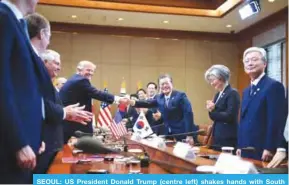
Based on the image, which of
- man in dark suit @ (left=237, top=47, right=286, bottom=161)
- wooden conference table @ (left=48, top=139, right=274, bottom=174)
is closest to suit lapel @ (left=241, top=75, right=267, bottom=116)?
man in dark suit @ (left=237, top=47, right=286, bottom=161)

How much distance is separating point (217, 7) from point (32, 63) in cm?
562

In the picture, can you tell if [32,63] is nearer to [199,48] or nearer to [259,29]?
[259,29]

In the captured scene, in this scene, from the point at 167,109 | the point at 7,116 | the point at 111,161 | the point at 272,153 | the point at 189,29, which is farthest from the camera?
the point at 189,29

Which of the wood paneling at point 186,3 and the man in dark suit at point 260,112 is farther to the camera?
the wood paneling at point 186,3

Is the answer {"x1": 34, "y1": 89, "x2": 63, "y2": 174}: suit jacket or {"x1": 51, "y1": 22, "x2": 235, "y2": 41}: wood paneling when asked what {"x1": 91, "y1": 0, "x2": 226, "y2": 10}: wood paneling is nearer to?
{"x1": 51, "y1": 22, "x2": 235, "y2": 41}: wood paneling

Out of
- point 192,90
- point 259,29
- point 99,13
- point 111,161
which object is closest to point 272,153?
point 111,161

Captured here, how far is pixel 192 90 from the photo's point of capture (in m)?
8.51

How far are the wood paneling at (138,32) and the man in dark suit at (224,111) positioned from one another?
5.15 m

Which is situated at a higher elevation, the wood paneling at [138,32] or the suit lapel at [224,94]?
the wood paneling at [138,32]

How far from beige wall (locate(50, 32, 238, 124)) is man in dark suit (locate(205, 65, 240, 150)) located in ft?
16.9

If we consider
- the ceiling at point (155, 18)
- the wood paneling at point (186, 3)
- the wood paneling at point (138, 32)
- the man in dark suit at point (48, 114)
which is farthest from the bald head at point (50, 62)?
the wood paneling at point (138, 32)

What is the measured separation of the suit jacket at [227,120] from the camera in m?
3.01

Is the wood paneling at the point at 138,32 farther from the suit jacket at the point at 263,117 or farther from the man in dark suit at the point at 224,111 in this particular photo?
the suit jacket at the point at 263,117

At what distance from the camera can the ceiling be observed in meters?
6.58
